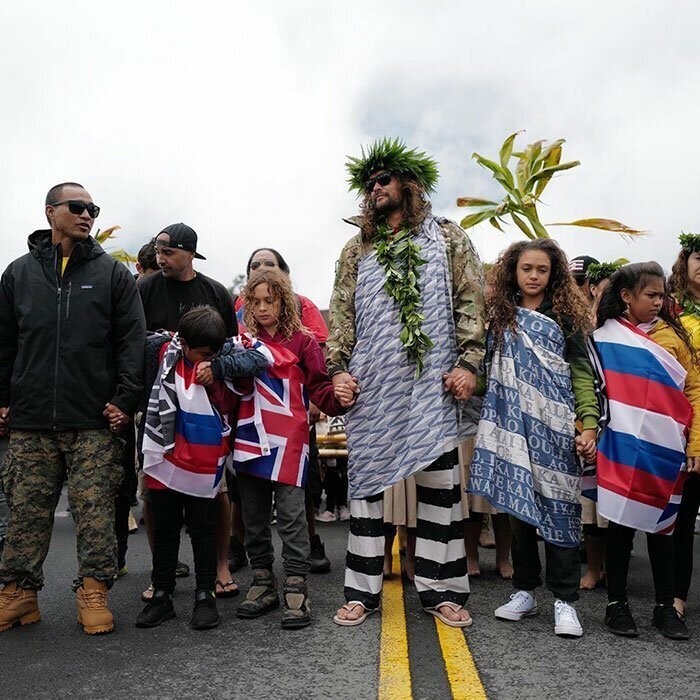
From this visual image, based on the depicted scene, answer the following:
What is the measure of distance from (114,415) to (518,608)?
241 centimetres

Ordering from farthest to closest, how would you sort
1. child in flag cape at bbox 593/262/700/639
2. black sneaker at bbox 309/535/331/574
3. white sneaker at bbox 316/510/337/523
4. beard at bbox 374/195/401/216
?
white sneaker at bbox 316/510/337/523, black sneaker at bbox 309/535/331/574, beard at bbox 374/195/401/216, child in flag cape at bbox 593/262/700/639

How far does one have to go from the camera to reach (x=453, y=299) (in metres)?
4.68

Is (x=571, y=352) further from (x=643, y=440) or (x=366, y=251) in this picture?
(x=366, y=251)

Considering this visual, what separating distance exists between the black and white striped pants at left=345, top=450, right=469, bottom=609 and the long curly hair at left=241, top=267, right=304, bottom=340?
1087mm

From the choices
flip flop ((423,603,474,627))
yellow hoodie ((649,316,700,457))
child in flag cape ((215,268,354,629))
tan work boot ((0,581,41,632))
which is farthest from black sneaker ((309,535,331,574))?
yellow hoodie ((649,316,700,457))

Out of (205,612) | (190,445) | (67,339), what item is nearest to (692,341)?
(190,445)

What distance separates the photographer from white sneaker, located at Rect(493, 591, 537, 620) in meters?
4.45

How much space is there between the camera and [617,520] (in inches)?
170

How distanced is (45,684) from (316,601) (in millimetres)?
1729

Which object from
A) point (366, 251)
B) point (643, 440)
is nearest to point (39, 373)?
point (366, 251)

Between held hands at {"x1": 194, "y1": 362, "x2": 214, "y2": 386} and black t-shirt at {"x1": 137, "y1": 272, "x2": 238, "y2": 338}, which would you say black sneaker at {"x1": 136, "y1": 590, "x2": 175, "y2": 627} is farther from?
black t-shirt at {"x1": 137, "y1": 272, "x2": 238, "y2": 338}

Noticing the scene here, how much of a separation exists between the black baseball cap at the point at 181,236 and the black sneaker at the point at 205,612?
2.12 metres

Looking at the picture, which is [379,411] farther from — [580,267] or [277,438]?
[580,267]

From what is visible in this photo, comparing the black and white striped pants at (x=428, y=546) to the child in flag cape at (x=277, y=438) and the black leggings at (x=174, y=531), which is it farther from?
the black leggings at (x=174, y=531)
